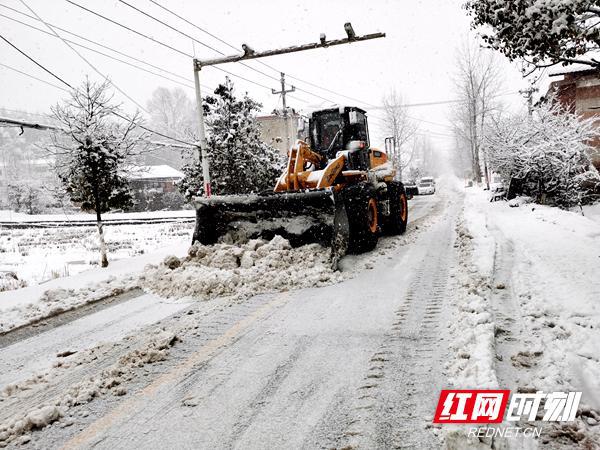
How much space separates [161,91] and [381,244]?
72.7 m

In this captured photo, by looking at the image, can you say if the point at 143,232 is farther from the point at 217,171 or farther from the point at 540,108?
the point at 540,108

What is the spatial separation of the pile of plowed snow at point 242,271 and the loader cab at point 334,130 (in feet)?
10.2

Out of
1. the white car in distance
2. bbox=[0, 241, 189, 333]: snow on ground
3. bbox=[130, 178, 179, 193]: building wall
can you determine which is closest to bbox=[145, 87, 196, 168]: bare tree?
bbox=[130, 178, 179, 193]: building wall

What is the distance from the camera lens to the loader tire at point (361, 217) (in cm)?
783

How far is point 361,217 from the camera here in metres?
8.28

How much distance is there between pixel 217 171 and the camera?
54.5 feet

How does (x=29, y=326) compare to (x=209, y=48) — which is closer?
(x=29, y=326)

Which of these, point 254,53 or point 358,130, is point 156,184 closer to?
point 254,53

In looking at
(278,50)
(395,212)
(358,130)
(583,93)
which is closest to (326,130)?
(358,130)

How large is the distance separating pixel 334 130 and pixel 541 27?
476 cm

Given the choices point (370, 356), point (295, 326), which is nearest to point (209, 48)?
point (295, 326)

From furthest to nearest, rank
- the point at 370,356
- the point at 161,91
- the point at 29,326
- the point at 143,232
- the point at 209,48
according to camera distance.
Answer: the point at 161,91 < the point at 143,232 < the point at 209,48 < the point at 29,326 < the point at 370,356

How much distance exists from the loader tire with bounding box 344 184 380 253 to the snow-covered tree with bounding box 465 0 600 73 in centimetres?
332

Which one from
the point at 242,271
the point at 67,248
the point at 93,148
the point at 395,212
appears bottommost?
the point at 67,248
